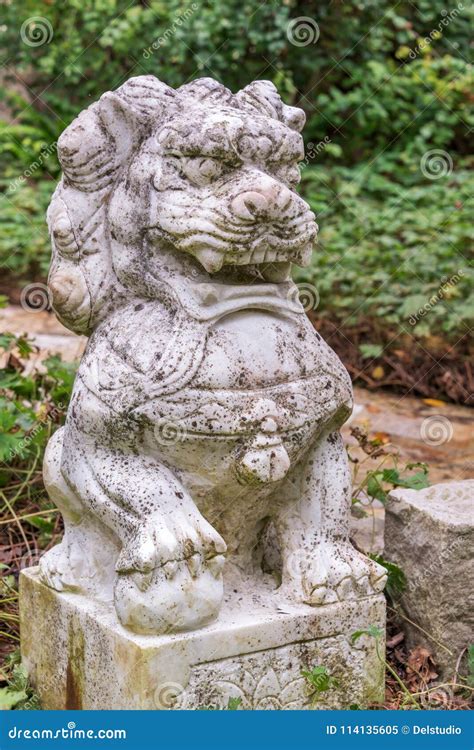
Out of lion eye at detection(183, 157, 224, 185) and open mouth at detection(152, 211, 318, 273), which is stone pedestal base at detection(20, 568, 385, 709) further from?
lion eye at detection(183, 157, 224, 185)

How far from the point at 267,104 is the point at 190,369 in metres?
0.73

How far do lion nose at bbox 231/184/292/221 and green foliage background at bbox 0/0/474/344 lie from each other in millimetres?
5018

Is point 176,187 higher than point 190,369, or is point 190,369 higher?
point 176,187

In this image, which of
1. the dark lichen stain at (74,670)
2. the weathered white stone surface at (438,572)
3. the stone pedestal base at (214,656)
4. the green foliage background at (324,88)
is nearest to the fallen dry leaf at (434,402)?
the green foliage background at (324,88)

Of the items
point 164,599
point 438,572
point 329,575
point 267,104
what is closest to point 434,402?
point 438,572

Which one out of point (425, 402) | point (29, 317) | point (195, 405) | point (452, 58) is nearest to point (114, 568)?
point (195, 405)

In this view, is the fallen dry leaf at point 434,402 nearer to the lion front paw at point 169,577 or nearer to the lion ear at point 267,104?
the lion ear at point 267,104

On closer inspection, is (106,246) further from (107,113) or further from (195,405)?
(195,405)

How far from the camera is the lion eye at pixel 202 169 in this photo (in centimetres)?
268

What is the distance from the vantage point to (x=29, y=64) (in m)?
10.3

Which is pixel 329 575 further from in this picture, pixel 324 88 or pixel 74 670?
pixel 324 88

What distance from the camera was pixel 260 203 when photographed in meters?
2.63

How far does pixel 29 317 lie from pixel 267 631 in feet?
18.1

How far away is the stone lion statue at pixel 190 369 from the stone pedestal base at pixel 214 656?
0.06 m
